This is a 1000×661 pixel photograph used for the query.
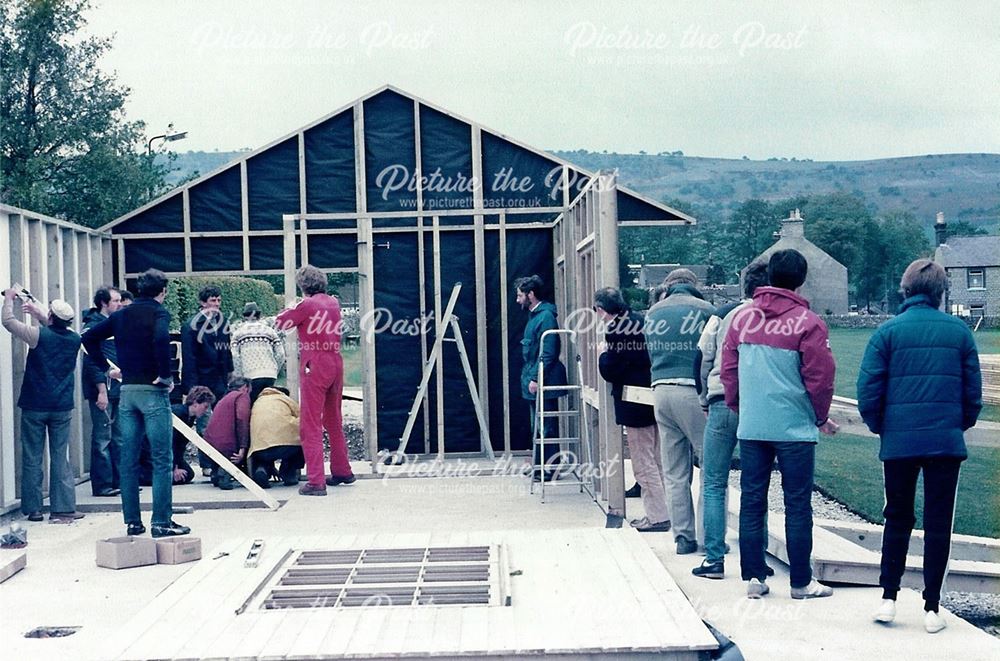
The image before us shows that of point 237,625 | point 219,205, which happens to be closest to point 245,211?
point 219,205

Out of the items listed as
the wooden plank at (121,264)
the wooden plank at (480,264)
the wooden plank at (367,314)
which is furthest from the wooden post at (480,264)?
the wooden plank at (121,264)

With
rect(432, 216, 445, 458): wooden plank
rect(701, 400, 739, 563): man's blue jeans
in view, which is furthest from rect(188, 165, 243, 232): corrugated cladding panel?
rect(701, 400, 739, 563): man's blue jeans

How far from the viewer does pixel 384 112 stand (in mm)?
11305

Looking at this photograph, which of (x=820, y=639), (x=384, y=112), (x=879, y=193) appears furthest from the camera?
(x=879, y=193)

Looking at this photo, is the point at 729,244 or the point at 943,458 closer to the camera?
the point at 943,458

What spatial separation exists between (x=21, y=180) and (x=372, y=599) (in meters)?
17.4

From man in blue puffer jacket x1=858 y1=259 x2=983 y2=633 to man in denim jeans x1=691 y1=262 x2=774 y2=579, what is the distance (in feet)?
3.18

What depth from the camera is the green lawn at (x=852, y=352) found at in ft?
60.6

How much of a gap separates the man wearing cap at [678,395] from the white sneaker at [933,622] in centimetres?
175

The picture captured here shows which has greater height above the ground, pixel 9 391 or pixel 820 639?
pixel 9 391

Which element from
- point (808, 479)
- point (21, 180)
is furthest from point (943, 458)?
point (21, 180)

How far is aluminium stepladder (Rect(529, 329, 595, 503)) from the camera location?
8773 millimetres

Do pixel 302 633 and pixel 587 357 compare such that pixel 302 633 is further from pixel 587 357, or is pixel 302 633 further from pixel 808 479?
pixel 587 357

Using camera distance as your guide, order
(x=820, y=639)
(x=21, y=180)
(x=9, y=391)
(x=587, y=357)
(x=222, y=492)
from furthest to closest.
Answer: (x=21, y=180)
(x=222, y=492)
(x=587, y=357)
(x=9, y=391)
(x=820, y=639)
